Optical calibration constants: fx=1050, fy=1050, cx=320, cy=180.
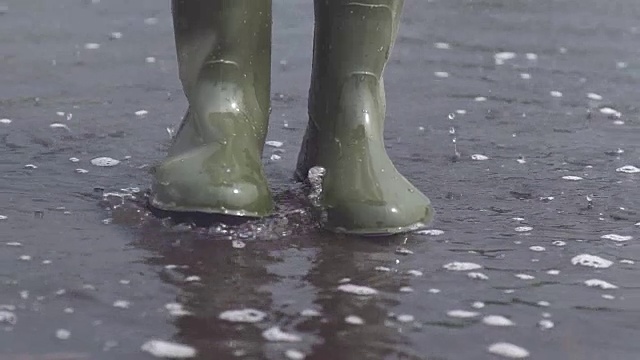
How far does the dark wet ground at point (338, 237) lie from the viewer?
1.44 metres

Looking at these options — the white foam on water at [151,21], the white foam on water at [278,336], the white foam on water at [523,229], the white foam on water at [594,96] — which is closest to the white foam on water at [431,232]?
the white foam on water at [523,229]

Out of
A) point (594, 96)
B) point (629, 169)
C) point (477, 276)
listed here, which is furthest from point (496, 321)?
point (594, 96)

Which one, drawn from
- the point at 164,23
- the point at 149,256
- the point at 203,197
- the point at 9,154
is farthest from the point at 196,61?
the point at 164,23

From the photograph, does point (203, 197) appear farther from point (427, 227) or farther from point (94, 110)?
point (94, 110)

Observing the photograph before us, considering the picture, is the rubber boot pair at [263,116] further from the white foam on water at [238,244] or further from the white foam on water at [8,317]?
the white foam on water at [8,317]

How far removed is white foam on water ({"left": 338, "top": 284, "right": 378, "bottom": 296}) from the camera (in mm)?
1592

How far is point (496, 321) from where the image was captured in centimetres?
150

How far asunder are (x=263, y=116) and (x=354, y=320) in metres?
0.61

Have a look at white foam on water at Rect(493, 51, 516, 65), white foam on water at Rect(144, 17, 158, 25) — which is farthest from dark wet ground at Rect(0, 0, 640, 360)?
white foam on water at Rect(144, 17, 158, 25)

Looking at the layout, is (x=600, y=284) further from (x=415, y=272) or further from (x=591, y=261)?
(x=415, y=272)

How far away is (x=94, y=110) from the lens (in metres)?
2.78

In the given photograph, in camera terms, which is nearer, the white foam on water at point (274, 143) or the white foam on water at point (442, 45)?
the white foam on water at point (274, 143)

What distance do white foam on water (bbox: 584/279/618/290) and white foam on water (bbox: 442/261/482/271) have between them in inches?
6.9

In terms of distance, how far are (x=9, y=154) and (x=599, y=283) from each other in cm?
130
